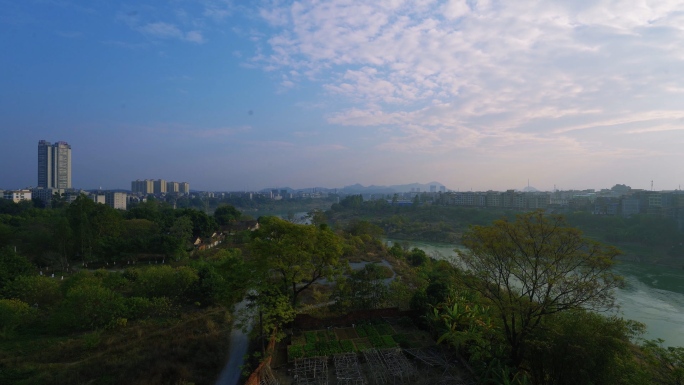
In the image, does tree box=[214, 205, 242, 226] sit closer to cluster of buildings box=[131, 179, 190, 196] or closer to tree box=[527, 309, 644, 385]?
tree box=[527, 309, 644, 385]

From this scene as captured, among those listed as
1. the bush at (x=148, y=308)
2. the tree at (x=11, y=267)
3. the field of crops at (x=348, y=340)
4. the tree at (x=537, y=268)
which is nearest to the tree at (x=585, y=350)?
the tree at (x=537, y=268)

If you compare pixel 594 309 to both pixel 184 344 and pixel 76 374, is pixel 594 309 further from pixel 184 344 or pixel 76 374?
pixel 76 374

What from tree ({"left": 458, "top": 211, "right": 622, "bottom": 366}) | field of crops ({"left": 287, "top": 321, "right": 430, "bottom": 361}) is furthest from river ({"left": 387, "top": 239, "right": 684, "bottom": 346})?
field of crops ({"left": 287, "top": 321, "right": 430, "bottom": 361})

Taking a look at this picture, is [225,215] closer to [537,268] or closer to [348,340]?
[348,340]

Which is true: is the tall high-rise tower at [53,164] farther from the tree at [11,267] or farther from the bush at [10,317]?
the bush at [10,317]

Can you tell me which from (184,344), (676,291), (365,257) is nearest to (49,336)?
(184,344)

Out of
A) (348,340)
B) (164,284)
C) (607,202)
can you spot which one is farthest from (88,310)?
(607,202)
